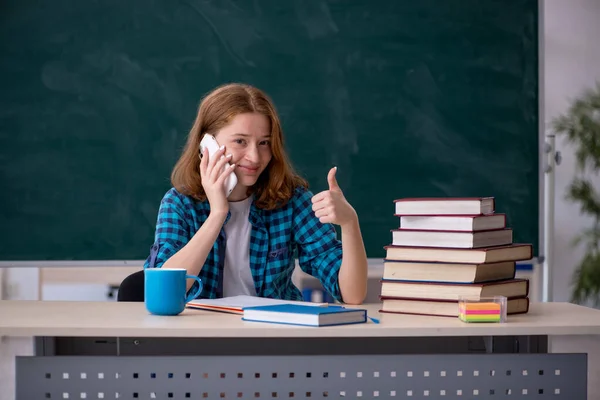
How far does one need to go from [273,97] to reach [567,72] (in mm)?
2163

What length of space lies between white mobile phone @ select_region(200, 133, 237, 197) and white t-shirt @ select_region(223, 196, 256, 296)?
106mm

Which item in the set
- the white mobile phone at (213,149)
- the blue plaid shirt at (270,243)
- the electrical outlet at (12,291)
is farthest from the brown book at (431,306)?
the electrical outlet at (12,291)

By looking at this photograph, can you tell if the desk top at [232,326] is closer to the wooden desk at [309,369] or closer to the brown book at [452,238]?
the wooden desk at [309,369]

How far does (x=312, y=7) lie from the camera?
3.36m

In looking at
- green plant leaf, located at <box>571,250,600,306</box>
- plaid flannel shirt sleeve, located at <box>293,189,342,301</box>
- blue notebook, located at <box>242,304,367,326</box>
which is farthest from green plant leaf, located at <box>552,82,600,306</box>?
blue notebook, located at <box>242,304,367,326</box>

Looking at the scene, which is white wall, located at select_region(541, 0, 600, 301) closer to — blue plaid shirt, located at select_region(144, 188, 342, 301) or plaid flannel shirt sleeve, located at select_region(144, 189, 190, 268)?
blue plaid shirt, located at select_region(144, 188, 342, 301)

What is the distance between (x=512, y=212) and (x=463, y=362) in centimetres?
201

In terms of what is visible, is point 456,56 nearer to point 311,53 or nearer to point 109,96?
point 311,53

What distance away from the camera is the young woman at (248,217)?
2086 millimetres

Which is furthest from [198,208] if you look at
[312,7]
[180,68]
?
[312,7]

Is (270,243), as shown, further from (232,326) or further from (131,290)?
(232,326)

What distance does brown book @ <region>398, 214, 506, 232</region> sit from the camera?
1.67 metres

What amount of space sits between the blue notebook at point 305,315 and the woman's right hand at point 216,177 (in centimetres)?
56

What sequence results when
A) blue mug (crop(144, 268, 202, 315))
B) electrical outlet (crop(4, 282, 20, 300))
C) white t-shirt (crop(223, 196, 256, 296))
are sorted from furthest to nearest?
electrical outlet (crop(4, 282, 20, 300)) < white t-shirt (crop(223, 196, 256, 296)) < blue mug (crop(144, 268, 202, 315))
